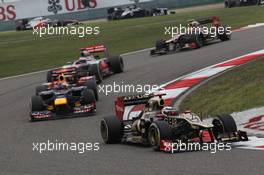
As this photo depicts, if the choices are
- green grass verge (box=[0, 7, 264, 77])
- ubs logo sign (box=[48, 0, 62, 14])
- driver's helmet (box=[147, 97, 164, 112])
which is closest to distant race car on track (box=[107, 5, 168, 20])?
ubs logo sign (box=[48, 0, 62, 14])

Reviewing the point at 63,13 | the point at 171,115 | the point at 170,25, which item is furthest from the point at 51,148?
the point at 63,13

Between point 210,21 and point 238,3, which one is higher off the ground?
point 210,21

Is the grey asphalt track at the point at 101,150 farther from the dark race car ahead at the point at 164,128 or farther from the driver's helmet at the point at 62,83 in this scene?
the driver's helmet at the point at 62,83

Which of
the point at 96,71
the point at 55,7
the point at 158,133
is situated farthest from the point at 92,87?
the point at 55,7

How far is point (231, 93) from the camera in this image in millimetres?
15383

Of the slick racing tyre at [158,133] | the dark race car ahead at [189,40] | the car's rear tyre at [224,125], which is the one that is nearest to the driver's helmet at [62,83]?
the slick racing tyre at [158,133]

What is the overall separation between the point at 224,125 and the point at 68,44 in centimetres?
2991

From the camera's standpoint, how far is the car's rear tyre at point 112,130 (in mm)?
12281

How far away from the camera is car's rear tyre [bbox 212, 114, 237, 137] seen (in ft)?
35.7

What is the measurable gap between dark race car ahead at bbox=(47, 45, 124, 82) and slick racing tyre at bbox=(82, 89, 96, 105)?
4.12 meters

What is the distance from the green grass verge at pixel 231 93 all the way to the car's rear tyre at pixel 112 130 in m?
2.36

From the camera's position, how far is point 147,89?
1969cm

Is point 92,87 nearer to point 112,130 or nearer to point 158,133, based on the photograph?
point 112,130

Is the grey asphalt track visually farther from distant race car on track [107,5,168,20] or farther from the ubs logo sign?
the ubs logo sign
